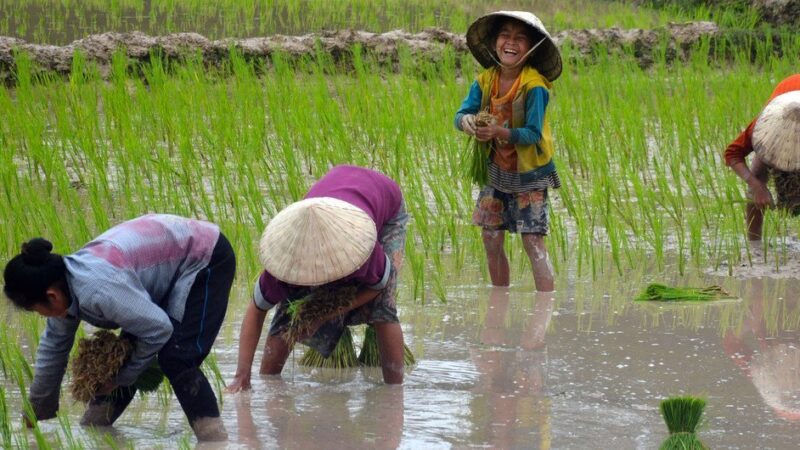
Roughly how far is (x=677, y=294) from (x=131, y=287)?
7.22ft

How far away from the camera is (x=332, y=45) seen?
7.84 m

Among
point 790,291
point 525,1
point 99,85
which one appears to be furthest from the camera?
point 525,1

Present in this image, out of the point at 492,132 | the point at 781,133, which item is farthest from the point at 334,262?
the point at 781,133

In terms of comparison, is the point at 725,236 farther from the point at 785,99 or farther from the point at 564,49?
the point at 564,49

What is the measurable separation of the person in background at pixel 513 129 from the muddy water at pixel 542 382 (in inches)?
9.0

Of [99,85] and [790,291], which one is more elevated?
[99,85]

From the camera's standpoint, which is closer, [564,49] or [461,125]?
[461,125]

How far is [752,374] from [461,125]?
1.25 m

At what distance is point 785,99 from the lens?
4344 millimetres

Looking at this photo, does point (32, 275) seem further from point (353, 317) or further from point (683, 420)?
point (683, 420)

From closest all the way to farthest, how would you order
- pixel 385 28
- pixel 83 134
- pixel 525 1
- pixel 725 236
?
pixel 725 236 → pixel 83 134 → pixel 385 28 → pixel 525 1

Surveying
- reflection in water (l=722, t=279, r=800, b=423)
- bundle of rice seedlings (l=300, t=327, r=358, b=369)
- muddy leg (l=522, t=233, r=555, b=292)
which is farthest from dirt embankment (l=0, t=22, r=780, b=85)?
bundle of rice seedlings (l=300, t=327, r=358, b=369)

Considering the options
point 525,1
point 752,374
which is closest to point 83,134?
point 752,374

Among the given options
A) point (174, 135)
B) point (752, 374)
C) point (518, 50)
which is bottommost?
point (752, 374)
